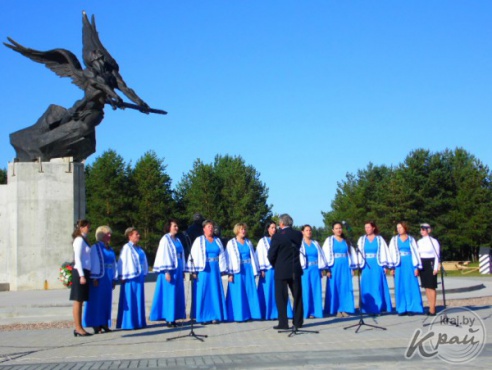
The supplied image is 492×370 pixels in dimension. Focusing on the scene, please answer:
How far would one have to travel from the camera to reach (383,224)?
59.4m

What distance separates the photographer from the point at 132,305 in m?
12.5

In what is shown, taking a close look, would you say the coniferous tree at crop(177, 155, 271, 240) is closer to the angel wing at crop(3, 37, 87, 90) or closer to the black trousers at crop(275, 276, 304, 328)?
the angel wing at crop(3, 37, 87, 90)

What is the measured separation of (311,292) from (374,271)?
1.40m

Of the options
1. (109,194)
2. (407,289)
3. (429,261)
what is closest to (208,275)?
(407,289)

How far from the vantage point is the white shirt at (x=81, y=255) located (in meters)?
11.3

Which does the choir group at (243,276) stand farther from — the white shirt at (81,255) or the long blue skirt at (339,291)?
the white shirt at (81,255)

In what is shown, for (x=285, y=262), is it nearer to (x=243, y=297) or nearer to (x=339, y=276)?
(x=243, y=297)

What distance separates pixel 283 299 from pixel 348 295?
254 centimetres

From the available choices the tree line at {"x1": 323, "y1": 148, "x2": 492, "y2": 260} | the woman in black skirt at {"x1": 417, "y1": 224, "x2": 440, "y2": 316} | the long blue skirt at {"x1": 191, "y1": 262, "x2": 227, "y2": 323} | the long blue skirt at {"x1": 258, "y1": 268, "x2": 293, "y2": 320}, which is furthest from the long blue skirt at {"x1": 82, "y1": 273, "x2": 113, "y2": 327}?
the tree line at {"x1": 323, "y1": 148, "x2": 492, "y2": 260}

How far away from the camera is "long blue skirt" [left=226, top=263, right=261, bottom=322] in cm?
1338

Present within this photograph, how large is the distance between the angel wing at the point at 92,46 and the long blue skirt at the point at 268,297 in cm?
988

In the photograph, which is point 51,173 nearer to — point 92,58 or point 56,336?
point 92,58

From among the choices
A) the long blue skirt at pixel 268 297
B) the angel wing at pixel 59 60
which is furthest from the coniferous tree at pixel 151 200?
the long blue skirt at pixel 268 297

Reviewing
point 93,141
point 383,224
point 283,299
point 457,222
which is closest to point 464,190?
point 457,222
